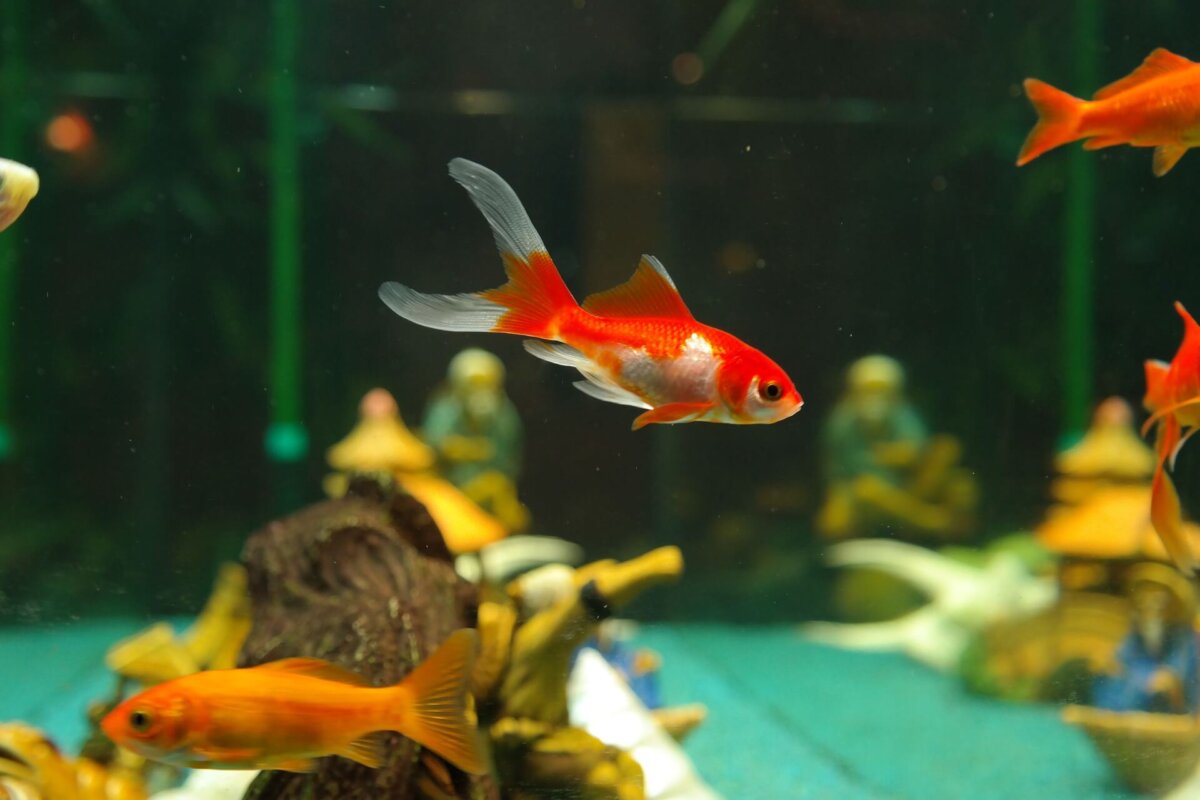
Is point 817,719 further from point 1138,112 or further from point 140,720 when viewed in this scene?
point 140,720

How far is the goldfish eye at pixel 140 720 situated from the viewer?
1.12 metres

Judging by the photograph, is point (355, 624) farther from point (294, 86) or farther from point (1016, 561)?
point (1016, 561)

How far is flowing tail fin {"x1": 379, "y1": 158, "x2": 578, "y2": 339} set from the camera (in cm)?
108

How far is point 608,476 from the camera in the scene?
1.88 metres

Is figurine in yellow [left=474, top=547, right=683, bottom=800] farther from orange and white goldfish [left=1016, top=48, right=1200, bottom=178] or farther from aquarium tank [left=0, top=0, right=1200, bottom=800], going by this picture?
orange and white goldfish [left=1016, top=48, right=1200, bottom=178]

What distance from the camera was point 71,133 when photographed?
2373mm

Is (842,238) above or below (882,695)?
above

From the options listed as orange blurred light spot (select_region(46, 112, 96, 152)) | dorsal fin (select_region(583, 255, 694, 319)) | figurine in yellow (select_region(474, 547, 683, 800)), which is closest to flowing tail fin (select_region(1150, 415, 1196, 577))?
figurine in yellow (select_region(474, 547, 683, 800))

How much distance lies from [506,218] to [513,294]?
0.31 feet

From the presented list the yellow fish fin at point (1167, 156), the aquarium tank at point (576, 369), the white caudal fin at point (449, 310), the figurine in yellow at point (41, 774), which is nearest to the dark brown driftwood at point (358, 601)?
the aquarium tank at point (576, 369)

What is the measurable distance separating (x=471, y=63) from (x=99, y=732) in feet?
5.34

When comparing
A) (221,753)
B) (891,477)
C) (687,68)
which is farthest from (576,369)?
(891,477)

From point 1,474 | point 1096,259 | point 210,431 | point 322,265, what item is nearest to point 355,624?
point 210,431

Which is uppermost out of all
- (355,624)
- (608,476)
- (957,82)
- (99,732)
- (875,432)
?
(957,82)
